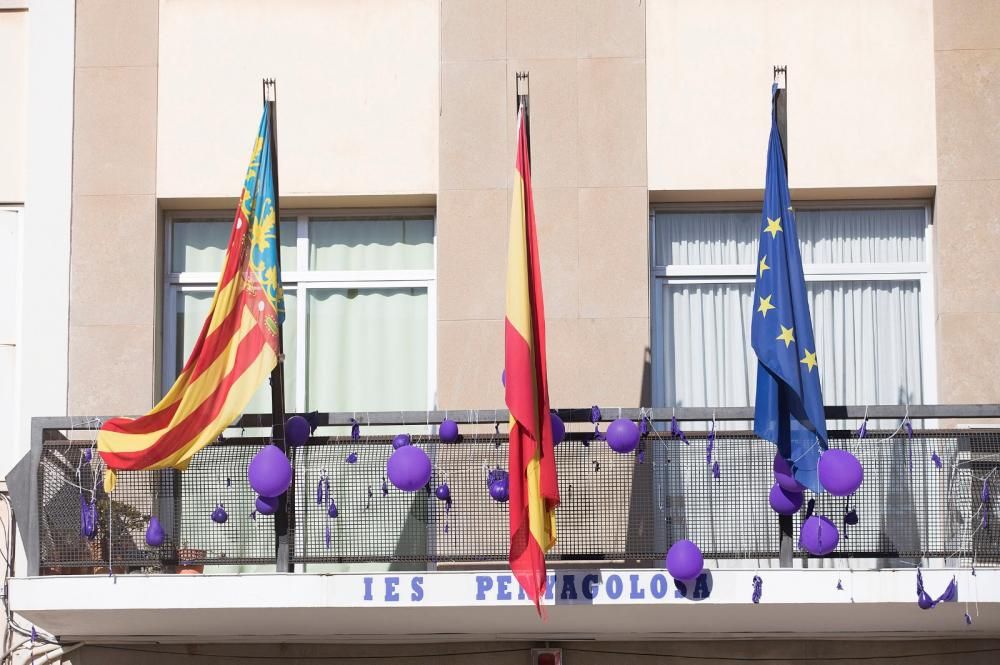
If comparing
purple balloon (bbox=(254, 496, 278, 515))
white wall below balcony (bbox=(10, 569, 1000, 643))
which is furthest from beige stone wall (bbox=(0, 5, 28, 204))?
purple balloon (bbox=(254, 496, 278, 515))

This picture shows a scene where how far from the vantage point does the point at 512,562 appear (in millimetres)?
11281

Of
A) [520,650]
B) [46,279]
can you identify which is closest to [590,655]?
[520,650]

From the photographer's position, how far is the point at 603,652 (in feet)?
42.4

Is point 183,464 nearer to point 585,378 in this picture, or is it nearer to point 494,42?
point 585,378

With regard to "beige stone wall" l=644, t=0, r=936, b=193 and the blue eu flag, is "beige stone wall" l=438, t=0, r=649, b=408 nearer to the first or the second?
"beige stone wall" l=644, t=0, r=936, b=193

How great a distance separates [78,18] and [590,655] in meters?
6.50

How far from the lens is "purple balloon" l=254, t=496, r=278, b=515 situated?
11.8m

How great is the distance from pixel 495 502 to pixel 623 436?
3.65 ft

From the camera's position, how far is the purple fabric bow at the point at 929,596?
37.2 ft

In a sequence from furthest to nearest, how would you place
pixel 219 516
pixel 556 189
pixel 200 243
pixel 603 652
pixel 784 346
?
pixel 200 243, pixel 556 189, pixel 603 652, pixel 219 516, pixel 784 346

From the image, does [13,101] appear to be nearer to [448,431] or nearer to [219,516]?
[219,516]

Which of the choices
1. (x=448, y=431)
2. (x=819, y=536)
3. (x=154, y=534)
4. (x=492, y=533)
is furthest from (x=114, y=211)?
(x=819, y=536)

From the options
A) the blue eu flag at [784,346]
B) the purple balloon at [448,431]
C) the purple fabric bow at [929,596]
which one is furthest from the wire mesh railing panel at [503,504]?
the blue eu flag at [784,346]

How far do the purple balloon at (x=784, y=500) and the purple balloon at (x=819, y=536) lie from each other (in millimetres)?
171
